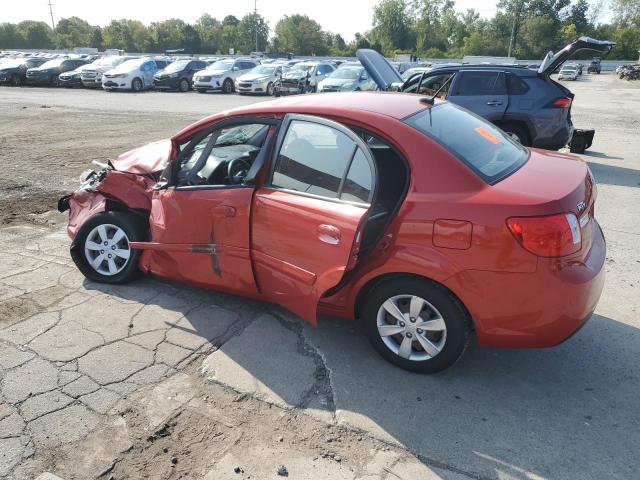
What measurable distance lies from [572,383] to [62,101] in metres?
23.1

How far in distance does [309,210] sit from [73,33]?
115m

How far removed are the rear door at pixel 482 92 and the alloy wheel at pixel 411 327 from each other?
6.45 m

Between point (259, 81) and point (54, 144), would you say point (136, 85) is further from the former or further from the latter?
point (54, 144)

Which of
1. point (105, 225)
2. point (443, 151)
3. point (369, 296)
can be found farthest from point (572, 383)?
point (105, 225)

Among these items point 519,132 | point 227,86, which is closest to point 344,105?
point 519,132

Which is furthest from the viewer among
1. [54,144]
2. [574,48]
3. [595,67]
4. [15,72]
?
[595,67]

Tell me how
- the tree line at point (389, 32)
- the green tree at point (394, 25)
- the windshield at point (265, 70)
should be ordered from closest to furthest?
the windshield at point (265, 70) < the tree line at point (389, 32) < the green tree at point (394, 25)

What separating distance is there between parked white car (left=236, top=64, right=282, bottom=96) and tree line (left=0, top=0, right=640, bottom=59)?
68.0 metres

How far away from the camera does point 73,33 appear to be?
99.8m

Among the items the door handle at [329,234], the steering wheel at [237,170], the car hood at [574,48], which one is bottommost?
the door handle at [329,234]

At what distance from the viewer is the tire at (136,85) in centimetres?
2687

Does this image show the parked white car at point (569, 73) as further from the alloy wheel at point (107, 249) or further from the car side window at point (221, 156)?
the alloy wheel at point (107, 249)

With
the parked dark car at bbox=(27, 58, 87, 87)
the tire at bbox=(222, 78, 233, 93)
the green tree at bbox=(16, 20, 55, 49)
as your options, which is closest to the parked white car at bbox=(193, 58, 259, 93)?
the tire at bbox=(222, 78, 233, 93)

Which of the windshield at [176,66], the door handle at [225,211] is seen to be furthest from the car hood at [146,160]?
the windshield at [176,66]
